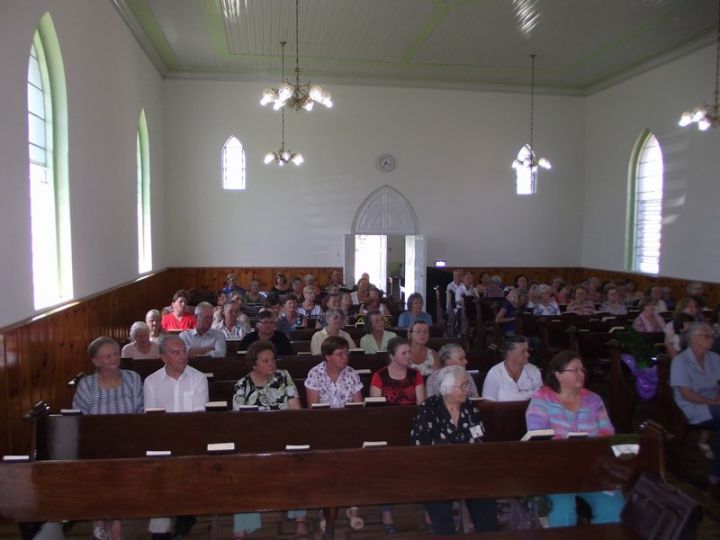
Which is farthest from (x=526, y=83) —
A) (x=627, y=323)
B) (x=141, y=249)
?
(x=141, y=249)

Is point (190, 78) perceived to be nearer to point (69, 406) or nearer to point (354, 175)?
point (354, 175)

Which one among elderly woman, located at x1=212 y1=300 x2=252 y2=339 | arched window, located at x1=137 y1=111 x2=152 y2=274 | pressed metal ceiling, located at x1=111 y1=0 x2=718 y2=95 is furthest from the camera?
arched window, located at x1=137 y1=111 x2=152 y2=274

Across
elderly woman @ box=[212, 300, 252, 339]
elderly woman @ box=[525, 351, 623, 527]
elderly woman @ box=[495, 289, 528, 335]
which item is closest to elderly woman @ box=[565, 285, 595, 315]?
elderly woman @ box=[495, 289, 528, 335]

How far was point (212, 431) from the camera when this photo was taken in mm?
3791

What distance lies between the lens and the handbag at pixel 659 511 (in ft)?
8.01

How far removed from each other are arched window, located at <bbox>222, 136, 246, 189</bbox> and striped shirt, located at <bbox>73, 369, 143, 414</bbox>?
987 cm

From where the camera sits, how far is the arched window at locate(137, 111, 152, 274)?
11445 millimetres

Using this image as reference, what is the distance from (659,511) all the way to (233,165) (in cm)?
1242

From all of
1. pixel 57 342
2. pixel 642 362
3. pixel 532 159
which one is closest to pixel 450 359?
pixel 642 362

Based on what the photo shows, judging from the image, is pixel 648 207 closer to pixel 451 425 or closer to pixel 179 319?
pixel 179 319

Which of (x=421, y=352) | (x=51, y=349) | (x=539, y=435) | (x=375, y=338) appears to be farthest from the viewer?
(x=375, y=338)

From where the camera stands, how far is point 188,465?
111 inches

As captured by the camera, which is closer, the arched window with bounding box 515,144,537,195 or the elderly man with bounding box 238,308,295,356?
the elderly man with bounding box 238,308,295,356

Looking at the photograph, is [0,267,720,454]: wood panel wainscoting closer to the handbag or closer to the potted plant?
the handbag
